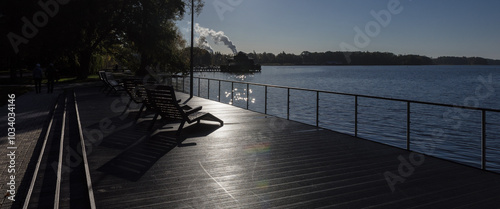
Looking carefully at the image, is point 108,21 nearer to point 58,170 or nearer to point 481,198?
point 58,170

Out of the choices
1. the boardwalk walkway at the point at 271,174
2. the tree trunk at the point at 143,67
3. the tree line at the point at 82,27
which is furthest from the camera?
the tree trunk at the point at 143,67

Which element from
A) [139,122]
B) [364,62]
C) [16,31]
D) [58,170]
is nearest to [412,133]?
[139,122]

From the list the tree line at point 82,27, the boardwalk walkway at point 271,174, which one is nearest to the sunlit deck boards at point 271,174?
the boardwalk walkway at point 271,174

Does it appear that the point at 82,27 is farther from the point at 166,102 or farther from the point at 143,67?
the point at 166,102

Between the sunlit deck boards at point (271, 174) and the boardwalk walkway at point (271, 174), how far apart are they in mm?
11

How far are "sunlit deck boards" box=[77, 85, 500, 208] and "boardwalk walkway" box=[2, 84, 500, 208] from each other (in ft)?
0.03

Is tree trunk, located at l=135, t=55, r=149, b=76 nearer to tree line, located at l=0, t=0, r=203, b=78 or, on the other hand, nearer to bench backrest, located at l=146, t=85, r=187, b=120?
tree line, located at l=0, t=0, r=203, b=78

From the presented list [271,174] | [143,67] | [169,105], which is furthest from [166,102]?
[143,67]

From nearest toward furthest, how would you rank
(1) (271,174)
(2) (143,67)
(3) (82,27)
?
(1) (271,174), (3) (82,27), (2) (143,67)

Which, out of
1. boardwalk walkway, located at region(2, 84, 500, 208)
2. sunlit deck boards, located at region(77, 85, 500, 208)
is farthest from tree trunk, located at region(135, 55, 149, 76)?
sunlit deck boards, located at region(77, 85, 500, 208)

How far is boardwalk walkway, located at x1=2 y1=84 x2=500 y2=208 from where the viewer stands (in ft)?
13.1

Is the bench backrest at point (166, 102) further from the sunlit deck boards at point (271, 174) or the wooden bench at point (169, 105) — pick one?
the sunlit deck boards at point (271, 174)

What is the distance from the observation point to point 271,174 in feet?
16.2

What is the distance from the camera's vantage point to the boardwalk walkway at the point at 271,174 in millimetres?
3986
